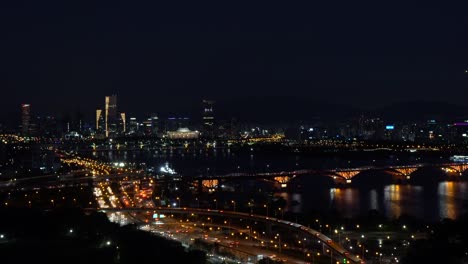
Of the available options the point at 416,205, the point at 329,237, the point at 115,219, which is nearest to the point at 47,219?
the point at 115,219

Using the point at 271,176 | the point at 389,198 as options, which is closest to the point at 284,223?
the point at 389,198

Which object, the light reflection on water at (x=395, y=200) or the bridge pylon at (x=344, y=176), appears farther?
the bridge pylon at (x=344, y=176)

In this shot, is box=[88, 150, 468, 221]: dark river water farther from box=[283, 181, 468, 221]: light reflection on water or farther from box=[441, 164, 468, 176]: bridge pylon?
box=[441, 164, 468, 176]: bridge pylon

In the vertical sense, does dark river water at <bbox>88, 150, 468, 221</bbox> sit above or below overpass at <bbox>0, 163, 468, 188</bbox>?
below

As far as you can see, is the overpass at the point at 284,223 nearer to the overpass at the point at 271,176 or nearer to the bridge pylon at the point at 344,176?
the overpass at the point at 271,176

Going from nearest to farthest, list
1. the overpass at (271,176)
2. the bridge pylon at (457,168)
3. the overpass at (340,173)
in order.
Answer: the overpass at (271,176)
the overpass at (340,173)
the bridge pylon at (457,168)

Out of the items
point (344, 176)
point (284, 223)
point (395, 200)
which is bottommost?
point (395, 200)

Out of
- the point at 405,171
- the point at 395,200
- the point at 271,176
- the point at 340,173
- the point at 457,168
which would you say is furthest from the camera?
the point at 457,168

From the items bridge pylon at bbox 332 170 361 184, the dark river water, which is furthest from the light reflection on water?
bridge pylon at bbox 332 170 361 184

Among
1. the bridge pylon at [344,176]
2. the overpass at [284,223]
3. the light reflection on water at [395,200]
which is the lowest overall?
the light reflection on water at [395,200]

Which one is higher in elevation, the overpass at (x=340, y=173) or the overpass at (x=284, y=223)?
the overpass at (x=340, y=173)

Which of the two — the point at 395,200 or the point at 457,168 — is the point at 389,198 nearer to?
the point at 395,200

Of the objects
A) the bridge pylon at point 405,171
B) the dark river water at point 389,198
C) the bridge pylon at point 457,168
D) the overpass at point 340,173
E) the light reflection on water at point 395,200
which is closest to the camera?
the light reflection on water at point 395,200

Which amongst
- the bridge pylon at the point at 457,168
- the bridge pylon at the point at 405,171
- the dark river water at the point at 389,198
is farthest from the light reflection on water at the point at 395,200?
the bridge pylon at the point at 457,168
